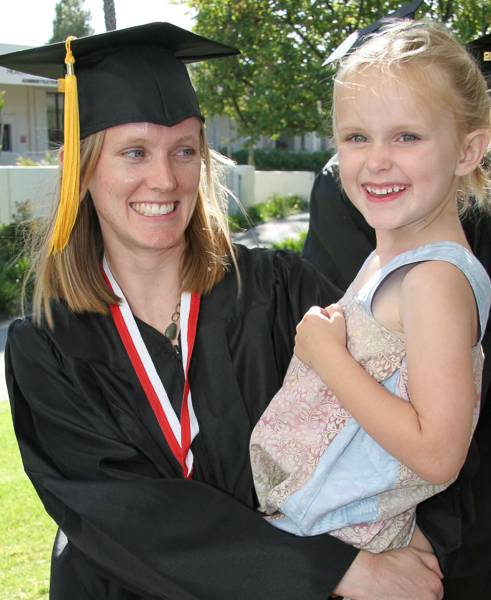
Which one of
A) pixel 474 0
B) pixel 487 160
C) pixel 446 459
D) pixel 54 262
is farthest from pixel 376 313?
pixel 474 0

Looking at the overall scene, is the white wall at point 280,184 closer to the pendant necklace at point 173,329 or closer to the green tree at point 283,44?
the green tree at point 283,44

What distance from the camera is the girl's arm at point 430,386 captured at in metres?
1.33

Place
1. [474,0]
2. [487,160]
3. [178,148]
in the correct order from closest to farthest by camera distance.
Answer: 1. [487,160]
2. [178,148]
3. [474,0]

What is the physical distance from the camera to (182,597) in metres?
1.66

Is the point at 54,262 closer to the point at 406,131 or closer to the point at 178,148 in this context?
the point at 178,148

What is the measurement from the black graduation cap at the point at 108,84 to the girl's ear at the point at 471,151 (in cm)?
85

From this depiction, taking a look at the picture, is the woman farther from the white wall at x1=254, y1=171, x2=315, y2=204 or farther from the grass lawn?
the white wall at x1=254, y1=171, x2=315, y2=204

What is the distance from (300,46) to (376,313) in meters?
10.6

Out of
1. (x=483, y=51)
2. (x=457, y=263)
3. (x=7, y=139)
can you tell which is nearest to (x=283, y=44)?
(x=483, y=51)

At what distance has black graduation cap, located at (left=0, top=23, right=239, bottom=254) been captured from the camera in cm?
197

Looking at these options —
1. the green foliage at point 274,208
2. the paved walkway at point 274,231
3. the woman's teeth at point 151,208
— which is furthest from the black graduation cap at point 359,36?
the green foliage at point 274,208

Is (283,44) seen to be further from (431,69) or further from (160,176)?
(431,69)

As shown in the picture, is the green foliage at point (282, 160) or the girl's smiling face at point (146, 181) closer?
the girl's smiling face at point (146, 181)

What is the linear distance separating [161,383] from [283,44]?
9.95 metres
